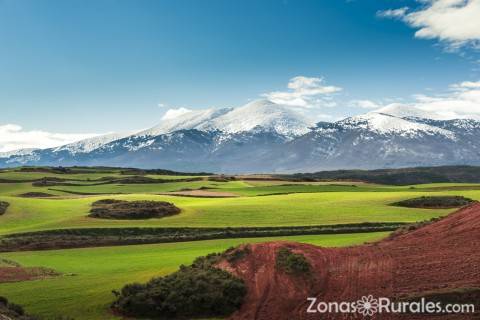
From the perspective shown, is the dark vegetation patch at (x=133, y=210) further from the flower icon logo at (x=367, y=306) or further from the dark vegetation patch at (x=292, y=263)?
the flower icon logo at (x=367, y=306)

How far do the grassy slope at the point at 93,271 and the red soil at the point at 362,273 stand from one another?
25.1ft

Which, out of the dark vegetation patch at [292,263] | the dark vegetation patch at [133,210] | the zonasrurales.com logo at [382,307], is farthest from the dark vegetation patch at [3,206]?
the zonasrurales.com logo at [382,307]

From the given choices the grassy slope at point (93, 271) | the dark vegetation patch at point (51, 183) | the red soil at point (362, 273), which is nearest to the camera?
the red soil at point (362, 273)

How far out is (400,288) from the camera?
26312mm

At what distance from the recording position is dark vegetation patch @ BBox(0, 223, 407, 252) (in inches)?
2196

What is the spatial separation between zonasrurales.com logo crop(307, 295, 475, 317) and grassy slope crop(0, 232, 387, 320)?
1170cm

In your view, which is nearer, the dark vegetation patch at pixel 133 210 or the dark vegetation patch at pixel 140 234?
the dark vegetation patch at pixel 140 234

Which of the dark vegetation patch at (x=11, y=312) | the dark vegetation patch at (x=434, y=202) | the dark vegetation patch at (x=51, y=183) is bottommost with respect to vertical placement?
the dark vegetation patch at (x=11, y=312)

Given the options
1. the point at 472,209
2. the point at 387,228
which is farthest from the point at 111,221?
the point at 472,209

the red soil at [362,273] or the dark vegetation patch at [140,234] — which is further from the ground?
the red soil at [362,273]

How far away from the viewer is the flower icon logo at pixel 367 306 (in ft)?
79.7

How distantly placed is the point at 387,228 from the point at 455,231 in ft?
70.6

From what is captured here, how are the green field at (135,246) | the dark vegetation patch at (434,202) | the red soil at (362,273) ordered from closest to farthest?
the red soil at (362,273) < the green field at (135,246) < the dark vegetation patch at (434,202)

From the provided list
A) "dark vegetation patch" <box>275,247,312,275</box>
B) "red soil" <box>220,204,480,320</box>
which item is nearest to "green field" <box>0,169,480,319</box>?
"red soil" <box>220,204,480,320</box>
